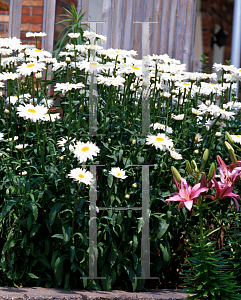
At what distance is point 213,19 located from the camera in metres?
7.57

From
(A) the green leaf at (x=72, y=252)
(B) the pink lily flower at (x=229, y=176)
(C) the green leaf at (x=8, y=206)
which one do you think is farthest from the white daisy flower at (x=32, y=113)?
(B) the pink lily flower at (x=229, y=176)

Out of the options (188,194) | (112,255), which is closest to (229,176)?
(188,194)

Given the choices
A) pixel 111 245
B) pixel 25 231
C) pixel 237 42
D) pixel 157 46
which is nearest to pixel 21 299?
pixel 25 231

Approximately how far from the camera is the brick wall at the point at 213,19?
7265 millimetres

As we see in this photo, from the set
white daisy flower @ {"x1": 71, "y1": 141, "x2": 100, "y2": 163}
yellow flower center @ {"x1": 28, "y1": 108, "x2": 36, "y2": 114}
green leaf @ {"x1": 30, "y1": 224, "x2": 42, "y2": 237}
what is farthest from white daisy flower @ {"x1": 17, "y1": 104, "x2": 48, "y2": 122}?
green leaf @ {"x1": 30, "y1": 224, "x2": 42, "y2": 237}

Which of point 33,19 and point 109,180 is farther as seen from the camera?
point 33,19

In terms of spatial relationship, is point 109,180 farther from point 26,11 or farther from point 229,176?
point 26,11

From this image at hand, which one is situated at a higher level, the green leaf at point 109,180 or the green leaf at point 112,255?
the green leaf at point 109,180

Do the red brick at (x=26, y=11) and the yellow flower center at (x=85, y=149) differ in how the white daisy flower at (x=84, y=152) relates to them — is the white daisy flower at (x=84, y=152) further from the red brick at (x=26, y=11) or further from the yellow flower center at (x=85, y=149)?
the red brick at (x=26, y=11)

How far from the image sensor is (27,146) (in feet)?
7.49

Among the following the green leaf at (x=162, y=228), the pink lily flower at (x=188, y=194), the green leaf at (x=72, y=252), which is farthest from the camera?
the green leaf at (x=162, y=228)

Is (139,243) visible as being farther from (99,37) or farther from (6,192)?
(99,37)

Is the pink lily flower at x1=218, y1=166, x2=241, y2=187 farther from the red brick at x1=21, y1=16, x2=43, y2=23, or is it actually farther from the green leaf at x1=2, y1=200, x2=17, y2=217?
the red brick at x1=21, y1=16, x2=43, y2=23

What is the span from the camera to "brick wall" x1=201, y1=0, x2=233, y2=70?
23.8 ft
